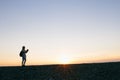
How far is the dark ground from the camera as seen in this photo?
944 inches

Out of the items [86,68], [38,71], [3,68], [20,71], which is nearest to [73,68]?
[86,68]

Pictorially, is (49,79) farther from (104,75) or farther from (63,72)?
(104,75)

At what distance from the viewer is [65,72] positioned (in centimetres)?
2525

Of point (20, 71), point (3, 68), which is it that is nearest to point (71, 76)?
point (20, 71)

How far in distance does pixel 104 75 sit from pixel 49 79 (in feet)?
16.1

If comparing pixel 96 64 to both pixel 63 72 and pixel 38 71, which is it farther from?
pixel 38 71

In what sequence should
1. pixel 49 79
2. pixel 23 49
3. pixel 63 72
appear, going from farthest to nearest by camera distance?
pixel 23 49, pixel 63 72, pixel 49 79

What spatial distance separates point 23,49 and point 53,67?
4.48 m

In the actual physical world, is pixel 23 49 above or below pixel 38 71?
above

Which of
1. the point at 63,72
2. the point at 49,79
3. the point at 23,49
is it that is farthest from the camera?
the point at 23,49

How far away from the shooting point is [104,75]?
24125mm

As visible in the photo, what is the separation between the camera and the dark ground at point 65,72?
2398 cm

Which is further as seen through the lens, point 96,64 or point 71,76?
point 96,64

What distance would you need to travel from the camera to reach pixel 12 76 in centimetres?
2469
